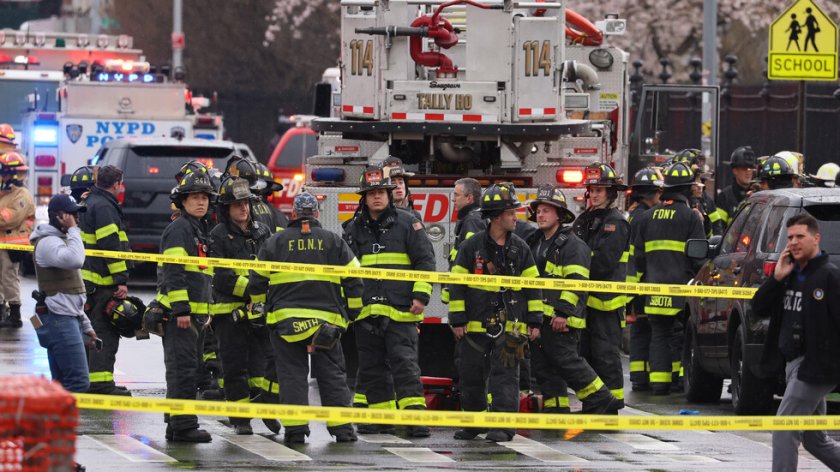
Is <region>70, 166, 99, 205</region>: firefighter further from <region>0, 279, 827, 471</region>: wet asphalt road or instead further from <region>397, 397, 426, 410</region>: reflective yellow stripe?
<region>397, 397, 426, 410</region>: reflective yellow stripe

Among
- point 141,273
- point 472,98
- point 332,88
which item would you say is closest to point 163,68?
point 141,273

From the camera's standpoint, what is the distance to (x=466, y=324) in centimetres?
1246

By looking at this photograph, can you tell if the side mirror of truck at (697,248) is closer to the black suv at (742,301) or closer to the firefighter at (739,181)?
the black suv at (742,301)

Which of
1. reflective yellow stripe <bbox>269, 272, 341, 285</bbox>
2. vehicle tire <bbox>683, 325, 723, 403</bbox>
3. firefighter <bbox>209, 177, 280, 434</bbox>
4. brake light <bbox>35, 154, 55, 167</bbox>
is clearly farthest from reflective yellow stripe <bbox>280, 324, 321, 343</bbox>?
brake light <bbox>35, 154, 55, 167</bbox>

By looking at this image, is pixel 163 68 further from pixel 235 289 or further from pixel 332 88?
pixel 235 289

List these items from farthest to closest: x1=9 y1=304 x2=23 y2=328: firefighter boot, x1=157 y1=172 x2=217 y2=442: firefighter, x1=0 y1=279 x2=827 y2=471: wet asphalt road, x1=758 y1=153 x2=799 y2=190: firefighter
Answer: x1=9 y1=304 x2=23 y2=328: firefighter boot
x1=758 y1=153 x2=799 y2=190: firefighter
x1=157 y1=172 x2=217 y2=442: firefighter
x1=0 y1=279 x2=827 y2=471: wet asphalt road

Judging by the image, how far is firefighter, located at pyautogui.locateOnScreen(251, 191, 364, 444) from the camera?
38.8 ft

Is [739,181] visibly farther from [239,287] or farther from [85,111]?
[85,111]

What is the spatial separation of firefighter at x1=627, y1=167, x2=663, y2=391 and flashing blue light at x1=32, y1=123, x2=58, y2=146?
40.7 feet

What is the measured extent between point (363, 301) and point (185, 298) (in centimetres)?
125

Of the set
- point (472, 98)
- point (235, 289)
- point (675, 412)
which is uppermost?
point (472, 98)

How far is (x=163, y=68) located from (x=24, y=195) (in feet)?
35.9

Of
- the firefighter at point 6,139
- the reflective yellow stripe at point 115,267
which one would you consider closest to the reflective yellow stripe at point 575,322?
the reflective yellow stripe at point 115,267

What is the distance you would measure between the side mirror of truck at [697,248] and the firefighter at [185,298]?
3.65 metres
